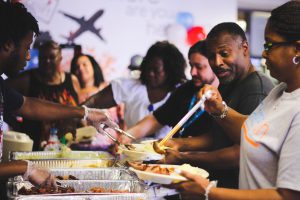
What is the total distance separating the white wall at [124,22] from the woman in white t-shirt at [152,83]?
1.17m

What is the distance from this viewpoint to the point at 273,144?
1245 mm

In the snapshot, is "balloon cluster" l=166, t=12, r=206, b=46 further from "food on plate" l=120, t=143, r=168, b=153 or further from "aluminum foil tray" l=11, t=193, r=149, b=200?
"aluminum foil tray" l=11, t=193, r=149, b=200

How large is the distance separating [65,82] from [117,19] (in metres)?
1.08

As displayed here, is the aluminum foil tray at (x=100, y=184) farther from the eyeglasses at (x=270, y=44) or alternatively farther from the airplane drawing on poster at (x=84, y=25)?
the airplane drawing on poster at (x=84, y=25)

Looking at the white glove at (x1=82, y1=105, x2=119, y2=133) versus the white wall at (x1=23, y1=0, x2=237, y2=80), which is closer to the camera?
the white glove at (x1=82, y1=105, x2=119, y2=133)

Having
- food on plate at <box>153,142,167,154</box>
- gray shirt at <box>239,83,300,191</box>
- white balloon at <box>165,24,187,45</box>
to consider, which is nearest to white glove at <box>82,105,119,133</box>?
food on plate at <box>153,142,167,154</box>

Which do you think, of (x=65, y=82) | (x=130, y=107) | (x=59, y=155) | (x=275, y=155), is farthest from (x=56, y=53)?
(x=275, y=155)

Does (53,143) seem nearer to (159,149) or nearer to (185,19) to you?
(159,149)

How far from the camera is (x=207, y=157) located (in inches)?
75.7

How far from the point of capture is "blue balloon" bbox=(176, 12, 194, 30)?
4.89m

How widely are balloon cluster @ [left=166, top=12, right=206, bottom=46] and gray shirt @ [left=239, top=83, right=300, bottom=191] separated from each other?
11.5ft

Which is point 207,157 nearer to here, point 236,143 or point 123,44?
point 236,143

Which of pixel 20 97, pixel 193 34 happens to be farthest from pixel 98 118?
pixel 193 34

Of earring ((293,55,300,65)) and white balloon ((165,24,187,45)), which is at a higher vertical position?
white balloon ((165,24,187,45))
